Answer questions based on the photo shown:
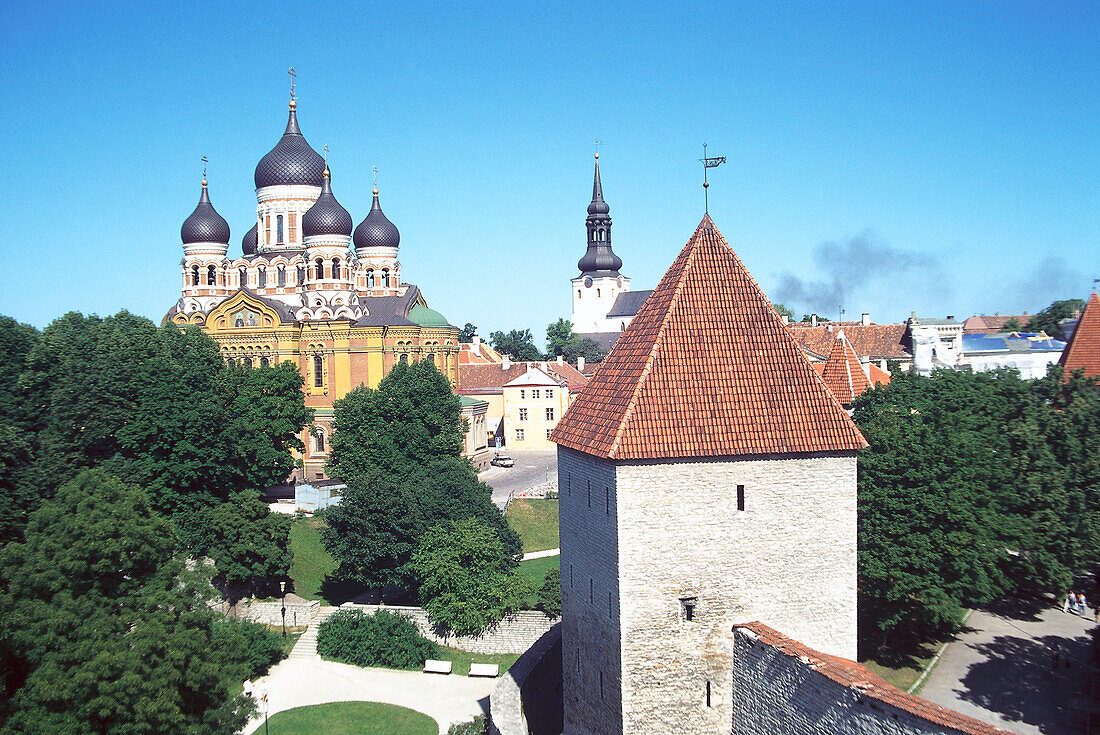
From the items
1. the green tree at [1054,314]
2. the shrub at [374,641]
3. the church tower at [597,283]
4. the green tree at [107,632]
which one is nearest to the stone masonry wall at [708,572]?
the green tree at [107,632]

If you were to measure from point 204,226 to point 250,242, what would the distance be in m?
3.31

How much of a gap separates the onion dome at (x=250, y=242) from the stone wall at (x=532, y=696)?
50.6 meters

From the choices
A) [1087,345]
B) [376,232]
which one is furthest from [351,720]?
[376,232]

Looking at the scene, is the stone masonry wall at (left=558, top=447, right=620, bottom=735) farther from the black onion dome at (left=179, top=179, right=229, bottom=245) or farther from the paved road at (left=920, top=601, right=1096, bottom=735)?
the black onion dome at (left=179, top=179, right=229, bottom=245)

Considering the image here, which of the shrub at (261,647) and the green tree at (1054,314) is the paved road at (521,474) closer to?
the shrub at (261,647)

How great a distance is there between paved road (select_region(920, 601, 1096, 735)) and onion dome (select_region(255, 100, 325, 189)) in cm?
4802

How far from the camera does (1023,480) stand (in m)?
25.8

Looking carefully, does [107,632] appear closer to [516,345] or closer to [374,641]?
[374,641]

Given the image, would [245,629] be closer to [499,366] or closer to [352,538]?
[352,538]

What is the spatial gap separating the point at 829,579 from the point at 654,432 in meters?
3.31

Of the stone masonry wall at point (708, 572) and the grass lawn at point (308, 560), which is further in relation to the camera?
the grass lawn at point (308, 560)

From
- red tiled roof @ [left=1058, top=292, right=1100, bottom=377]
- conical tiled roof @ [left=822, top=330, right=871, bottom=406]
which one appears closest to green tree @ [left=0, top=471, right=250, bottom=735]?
conical tiled roof @ [left=822, top=330, right=871, bottom=406]

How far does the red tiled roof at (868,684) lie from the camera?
9805 mm

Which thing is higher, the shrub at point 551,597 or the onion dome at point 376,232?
the onion dome at point 376,232
